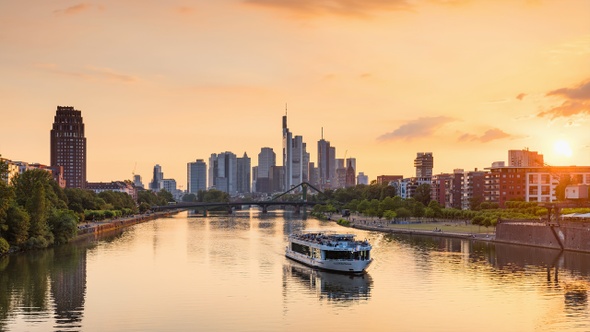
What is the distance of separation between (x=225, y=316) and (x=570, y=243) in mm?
59506

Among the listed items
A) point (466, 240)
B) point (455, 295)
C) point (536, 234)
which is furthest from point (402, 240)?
point (455, 295)

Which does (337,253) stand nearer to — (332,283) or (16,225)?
(332,283)

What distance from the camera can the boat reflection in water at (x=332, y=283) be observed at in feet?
206

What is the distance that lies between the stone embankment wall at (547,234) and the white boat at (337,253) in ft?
104

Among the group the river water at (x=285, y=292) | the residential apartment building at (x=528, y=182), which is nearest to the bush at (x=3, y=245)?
the river water at (x=285, y=292)

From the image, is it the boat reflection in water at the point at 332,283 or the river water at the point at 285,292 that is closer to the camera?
the river water at the point at 285,292

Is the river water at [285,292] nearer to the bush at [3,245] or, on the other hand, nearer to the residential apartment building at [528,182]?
the bush at [3,245]

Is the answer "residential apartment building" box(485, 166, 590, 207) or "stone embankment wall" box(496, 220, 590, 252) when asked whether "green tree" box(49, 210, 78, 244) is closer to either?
"stone embankment wall" box(496, 220, 590, 252)

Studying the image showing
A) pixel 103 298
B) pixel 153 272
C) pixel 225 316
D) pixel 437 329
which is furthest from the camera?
pixel 153 272

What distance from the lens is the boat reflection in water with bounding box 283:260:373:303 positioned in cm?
6284

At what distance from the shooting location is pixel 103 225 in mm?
150500

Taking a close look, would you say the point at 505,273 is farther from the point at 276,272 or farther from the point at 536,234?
the point at 536,234

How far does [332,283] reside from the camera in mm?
70438

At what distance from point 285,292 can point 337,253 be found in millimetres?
13640
